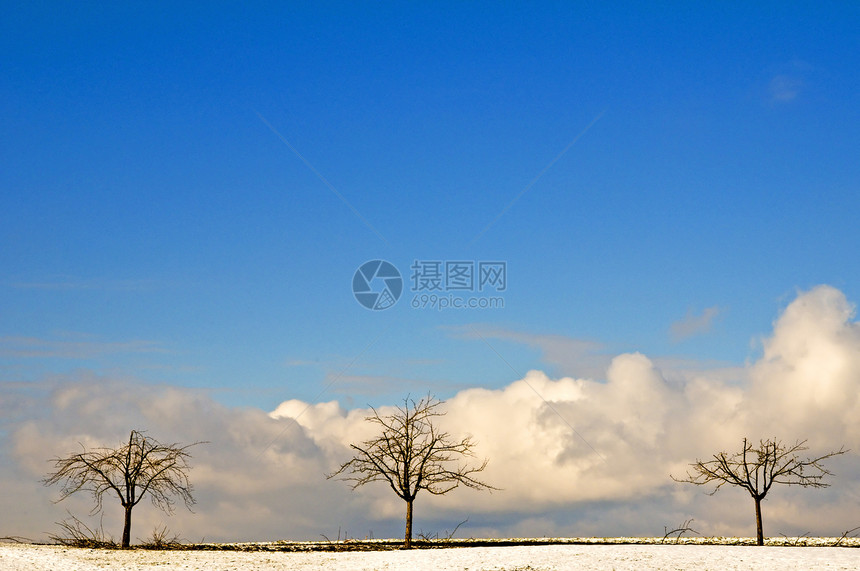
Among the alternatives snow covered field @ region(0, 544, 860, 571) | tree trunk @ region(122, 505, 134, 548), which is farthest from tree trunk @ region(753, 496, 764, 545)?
tree trunk @ region(122, 505, 134, 548)

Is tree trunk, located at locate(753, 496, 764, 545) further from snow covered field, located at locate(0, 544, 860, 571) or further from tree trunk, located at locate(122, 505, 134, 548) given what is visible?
tree trunk, located at locate(122, 505, 134, 548)

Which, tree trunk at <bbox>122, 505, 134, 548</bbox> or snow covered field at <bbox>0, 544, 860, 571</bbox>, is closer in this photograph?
snow covered field at <bbox>0, 544, 860, 571</bbox>

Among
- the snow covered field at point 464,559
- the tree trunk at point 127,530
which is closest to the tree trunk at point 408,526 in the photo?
the snow covered field at point 464,559

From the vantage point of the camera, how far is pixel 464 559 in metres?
33.1

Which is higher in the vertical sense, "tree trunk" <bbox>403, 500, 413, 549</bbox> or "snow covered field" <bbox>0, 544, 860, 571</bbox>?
"tree trunk" <bbox>403, 500, 413, 549</bbox>

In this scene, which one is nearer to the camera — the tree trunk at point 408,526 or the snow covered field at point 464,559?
the snow covered field at point 464,559

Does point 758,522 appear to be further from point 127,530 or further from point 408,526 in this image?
point 127,530

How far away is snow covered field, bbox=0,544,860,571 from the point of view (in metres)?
32.1

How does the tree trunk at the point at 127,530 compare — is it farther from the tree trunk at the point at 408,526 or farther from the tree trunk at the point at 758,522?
the tree trunk at the point at 758,522

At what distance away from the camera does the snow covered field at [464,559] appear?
3209 cm

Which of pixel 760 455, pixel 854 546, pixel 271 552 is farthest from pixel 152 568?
pixel 854 546

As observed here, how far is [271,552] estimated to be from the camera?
37.2 meters

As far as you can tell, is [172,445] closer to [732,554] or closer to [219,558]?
[219,558]

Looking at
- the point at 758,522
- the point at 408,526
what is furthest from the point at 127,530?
the point at 758,522
